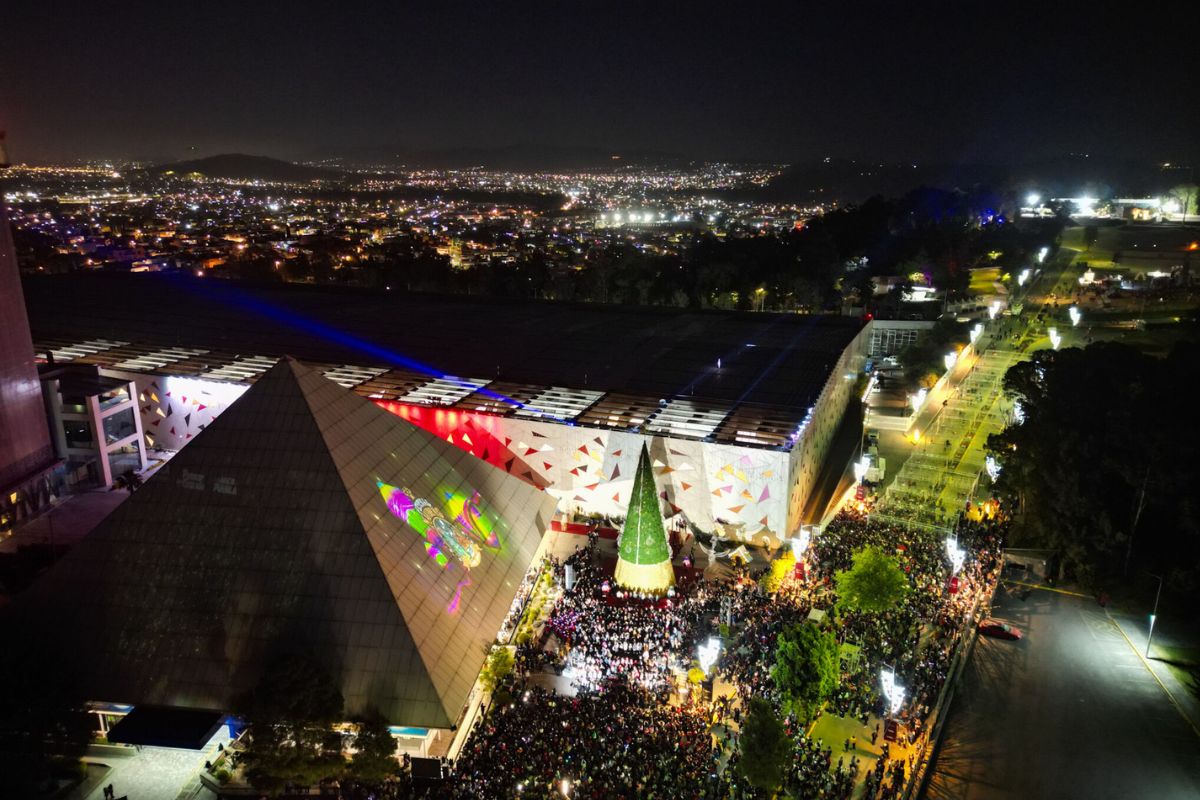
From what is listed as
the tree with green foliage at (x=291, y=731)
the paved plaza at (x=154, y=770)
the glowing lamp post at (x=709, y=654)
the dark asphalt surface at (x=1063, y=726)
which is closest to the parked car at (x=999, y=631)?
the dark asphalt surface at (x=1063, y=726)

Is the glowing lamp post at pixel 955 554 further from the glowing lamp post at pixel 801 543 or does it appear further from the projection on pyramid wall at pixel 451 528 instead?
the projection on pyramid wall at pixel 451 528

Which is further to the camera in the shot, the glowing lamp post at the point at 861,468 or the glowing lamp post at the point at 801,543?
the glowing lamp post at the point at 861,468

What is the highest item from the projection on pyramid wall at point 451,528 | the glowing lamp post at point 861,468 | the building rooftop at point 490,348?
the building rooftop at point 490,348

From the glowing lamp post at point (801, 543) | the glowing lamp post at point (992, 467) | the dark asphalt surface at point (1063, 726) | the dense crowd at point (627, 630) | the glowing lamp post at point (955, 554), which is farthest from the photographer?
the glowing lamp post at point (992, 467)

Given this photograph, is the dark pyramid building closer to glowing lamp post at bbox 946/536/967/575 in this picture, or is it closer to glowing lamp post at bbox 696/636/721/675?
glowing lamp post at bbox 696/636/721/675

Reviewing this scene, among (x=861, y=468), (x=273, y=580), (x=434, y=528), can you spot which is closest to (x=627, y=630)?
(x=434, y=528)

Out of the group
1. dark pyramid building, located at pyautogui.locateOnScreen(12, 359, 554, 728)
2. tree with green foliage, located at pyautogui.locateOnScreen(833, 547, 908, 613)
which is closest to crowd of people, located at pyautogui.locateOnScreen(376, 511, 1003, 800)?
tree with green foliage, located at pyautogui.locateOnScreen(833, 547, 908, 613)

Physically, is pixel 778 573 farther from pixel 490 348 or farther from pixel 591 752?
pixel 490 348
